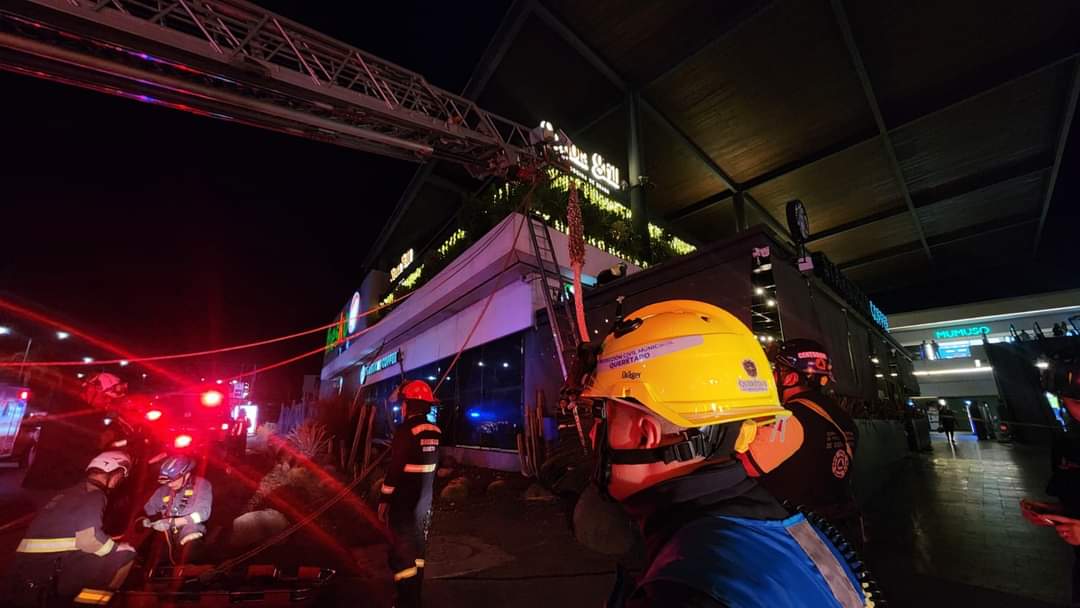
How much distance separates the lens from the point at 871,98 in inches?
518

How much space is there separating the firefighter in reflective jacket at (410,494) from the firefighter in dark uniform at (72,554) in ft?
6.68

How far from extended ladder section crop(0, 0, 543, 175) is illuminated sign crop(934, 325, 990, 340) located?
37145mm

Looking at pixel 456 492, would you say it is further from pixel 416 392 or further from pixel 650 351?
pixel 650 351

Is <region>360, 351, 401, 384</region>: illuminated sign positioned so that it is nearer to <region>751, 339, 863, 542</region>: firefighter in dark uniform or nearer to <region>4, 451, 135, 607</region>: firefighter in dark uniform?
<region>4, 451, 135, 607</region>: firefighter in dark uniform

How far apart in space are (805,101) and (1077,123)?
9863mm

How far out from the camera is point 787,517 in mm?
1009

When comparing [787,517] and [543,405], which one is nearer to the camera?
[787,517]

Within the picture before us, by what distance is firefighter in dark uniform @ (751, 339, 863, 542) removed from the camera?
280 cm

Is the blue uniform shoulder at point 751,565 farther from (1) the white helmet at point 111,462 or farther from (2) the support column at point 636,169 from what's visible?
(2) the support column at point 636,169

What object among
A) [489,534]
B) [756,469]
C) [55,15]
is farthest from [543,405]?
[55,15]

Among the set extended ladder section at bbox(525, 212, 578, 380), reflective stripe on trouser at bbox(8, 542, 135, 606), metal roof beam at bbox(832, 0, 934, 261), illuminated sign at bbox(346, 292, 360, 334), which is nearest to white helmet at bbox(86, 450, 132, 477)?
reflective stripe on trouser at bbox(8, 542, 135, 606)

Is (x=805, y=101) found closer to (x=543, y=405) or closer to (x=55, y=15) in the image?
(x=543, y=405)

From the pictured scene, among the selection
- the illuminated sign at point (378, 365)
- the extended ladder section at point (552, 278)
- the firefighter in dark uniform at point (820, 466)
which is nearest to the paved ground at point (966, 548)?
the firefighter in dark uniform at point (820, 466)

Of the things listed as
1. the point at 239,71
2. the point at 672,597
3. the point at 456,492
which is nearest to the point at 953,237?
the point at 456,492
